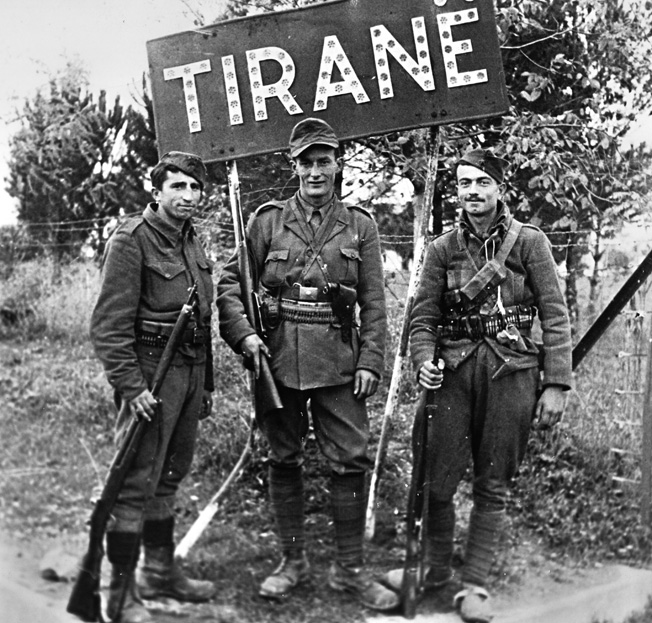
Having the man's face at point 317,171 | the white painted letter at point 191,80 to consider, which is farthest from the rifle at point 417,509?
the white painted letter at point 191,80

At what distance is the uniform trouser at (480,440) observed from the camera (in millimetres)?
3576

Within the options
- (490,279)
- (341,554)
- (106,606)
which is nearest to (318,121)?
(490,279)

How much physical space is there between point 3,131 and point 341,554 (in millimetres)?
2545

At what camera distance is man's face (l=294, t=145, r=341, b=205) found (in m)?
3.53

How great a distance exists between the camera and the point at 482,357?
3.57 metres

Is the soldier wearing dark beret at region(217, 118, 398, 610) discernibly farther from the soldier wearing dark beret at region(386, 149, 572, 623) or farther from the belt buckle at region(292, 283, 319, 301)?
the soldier wearing dark beret at region(386, 149, 572, 623)

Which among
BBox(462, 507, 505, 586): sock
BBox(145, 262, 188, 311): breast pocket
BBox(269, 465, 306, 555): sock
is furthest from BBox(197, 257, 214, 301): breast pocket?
BBox(462, 507, 505, 586): sock

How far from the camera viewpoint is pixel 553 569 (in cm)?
406

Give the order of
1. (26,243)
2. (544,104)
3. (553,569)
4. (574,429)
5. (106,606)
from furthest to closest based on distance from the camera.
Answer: (574,429) → (544,104) → (553,569) → (26,243) → (106,606)

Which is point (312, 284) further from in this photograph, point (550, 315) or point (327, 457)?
point (550, 315)

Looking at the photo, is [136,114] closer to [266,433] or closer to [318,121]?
[318,121]

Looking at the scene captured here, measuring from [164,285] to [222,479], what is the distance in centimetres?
115

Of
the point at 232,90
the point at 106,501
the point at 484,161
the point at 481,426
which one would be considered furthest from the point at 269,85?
the point at 106,501

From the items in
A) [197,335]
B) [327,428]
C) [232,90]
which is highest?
[232,90]
